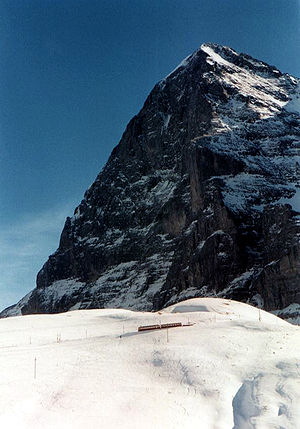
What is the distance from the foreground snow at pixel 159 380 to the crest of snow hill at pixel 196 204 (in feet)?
233

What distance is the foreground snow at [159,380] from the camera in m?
12.8

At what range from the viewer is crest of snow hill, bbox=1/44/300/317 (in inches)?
4126

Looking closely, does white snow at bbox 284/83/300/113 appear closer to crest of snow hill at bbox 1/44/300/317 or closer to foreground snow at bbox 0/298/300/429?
crest of snow hill at bbox 1/44/300/317

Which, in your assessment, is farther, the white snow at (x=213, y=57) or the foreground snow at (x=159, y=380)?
the white snow at (x=213, y=57)

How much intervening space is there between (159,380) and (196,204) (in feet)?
372

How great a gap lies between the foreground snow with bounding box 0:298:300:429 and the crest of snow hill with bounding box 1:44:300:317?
233 feet

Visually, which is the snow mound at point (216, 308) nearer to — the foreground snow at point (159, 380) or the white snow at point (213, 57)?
the foreground snow at point (159, 380)


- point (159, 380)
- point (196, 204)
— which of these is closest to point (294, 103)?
point (196, 204)

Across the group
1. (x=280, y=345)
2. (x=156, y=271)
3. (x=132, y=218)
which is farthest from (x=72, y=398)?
(x=132, y=218)

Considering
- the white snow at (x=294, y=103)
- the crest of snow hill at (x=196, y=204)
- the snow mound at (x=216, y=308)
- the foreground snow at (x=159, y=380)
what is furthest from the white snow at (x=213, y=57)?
the foreground snow at (x=159, y=380)

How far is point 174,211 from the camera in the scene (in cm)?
14462

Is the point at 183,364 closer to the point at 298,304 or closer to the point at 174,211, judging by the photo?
the point at 298,304

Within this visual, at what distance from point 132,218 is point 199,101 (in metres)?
44.6

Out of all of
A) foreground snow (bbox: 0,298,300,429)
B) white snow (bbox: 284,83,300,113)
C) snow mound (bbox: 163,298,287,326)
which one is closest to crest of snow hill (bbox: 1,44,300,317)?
white snow (bbox: 284,83,300,113)
